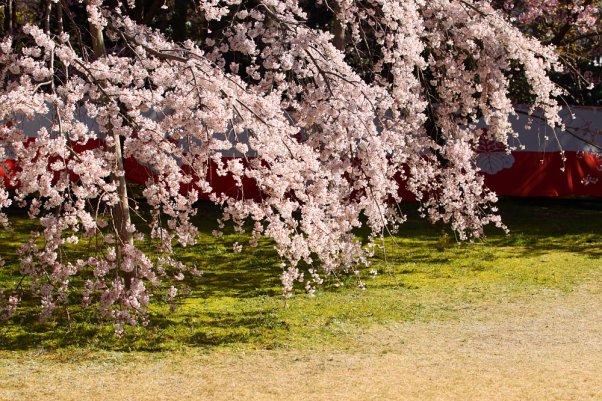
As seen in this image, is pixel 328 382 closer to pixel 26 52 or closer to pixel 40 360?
pixel 40 360

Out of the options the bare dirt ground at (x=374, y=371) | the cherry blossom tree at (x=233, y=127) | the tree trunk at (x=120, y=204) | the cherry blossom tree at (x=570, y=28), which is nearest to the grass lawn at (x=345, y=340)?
the bare dirt ground at (x=374, y=371)

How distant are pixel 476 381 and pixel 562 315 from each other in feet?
8.41

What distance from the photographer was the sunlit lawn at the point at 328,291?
291 inches

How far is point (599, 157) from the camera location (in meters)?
15.2

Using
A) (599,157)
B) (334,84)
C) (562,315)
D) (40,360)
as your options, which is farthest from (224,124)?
(599,157)

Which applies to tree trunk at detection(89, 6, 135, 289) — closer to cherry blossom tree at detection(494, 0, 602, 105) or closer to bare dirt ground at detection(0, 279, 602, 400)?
bare dirt ground at detection(0, 279, 602, 400)

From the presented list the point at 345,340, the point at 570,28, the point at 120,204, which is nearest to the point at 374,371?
the point at 345,340

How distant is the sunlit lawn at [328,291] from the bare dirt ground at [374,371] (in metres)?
0.41

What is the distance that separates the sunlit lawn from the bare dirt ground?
413 millimetres

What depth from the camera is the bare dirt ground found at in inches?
227

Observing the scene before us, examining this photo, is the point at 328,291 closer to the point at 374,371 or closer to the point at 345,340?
the point at 345,340

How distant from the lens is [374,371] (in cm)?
631

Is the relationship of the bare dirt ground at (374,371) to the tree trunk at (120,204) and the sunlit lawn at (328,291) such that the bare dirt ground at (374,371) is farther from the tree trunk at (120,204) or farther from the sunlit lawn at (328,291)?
the tree trunk at (120,204)

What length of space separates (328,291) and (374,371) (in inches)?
116
